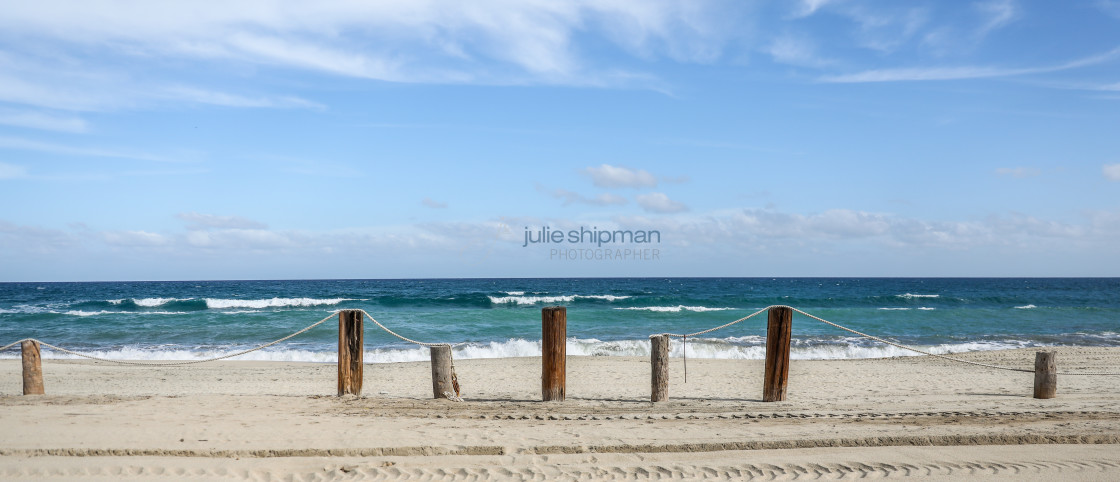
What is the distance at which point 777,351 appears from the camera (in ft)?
26.2

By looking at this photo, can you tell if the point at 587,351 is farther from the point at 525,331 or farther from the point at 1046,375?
the point at 1046,375

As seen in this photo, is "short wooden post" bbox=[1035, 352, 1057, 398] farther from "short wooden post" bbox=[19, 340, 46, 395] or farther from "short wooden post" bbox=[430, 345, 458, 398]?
"short wooden post" bbox=[19, 340, 46, 395]

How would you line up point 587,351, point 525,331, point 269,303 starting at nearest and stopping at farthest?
1. point 587,351
2. point 525,331
3. point 269,303

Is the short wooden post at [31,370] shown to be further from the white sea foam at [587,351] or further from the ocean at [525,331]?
Result: the ocean at [525,331]

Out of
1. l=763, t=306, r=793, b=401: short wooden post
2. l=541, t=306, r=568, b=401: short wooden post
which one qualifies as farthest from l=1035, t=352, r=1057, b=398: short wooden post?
l=541, t=306, r=568, b=401: short wooden post

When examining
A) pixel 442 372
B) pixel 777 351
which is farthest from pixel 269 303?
pixel 777 351

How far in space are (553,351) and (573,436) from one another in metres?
1.98

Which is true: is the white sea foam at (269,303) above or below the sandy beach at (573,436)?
below

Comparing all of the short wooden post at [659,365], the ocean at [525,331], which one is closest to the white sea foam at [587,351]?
the ocean at [525,331]

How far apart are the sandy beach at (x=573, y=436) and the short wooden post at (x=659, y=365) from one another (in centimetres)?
18

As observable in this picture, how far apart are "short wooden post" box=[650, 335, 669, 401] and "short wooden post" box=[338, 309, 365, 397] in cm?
366

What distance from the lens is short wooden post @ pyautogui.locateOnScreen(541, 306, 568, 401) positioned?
7.86m

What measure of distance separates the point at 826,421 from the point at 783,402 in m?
1.42

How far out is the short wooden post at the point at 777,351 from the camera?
26.0 ft
